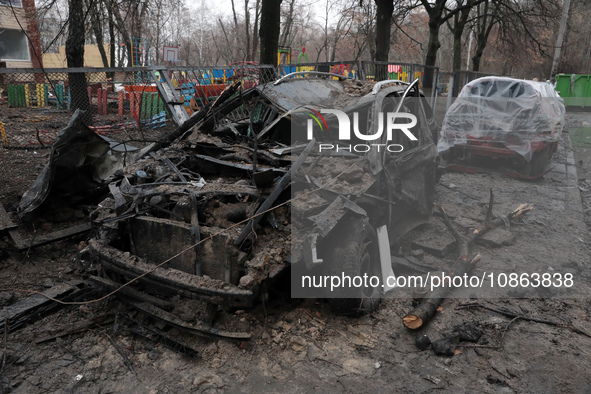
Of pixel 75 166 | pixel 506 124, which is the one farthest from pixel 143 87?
pixel 506 124

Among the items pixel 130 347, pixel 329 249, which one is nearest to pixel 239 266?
pixel 329 249

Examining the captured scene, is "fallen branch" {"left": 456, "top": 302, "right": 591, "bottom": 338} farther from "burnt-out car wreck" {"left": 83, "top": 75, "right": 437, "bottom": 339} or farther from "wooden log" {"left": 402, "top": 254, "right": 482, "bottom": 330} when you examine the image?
"burnt-out car wreck" {"left": 83, "top": 75, "right": 437, "bottom": 339}

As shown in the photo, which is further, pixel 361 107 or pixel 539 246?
pixel 539 246

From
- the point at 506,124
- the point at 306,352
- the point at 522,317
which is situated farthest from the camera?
the point at 506,124

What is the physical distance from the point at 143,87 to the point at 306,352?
30.0ft

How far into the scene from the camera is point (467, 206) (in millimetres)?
6504

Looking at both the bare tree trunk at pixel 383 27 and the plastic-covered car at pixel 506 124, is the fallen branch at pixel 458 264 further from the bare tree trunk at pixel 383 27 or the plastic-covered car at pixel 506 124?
the bare tree trunk at pixel 383 27

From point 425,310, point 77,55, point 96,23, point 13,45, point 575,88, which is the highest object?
point 13,45

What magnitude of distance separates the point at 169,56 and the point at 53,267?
16.6m

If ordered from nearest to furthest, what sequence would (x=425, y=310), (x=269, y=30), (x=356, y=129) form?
(x=425, y=310) → (x=356, y=129) → (x=269, y=30)

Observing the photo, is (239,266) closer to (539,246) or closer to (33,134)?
(539,246)

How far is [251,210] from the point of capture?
3.39 metres

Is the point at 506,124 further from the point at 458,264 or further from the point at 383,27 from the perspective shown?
the point at 383,27

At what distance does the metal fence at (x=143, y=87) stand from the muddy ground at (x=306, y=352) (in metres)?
3.06
